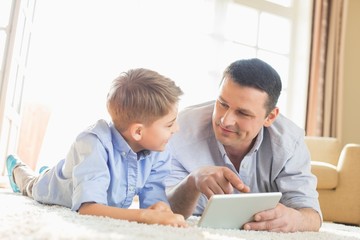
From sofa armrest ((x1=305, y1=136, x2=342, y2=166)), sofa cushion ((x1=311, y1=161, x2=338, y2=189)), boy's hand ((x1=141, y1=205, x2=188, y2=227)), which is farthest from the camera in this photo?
sofa armrest ((x1=305, y1=136, x2=342, y2=166))

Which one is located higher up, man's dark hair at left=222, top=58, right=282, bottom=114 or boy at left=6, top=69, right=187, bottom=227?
man's dark hair at left=222, top=58, right=282, bottom=114

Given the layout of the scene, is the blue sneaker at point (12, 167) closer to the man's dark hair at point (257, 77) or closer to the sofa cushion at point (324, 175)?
the man's dark hair at point (257, 77)

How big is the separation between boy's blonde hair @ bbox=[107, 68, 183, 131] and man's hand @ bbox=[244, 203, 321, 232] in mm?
411

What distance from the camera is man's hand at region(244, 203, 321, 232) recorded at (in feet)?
4.44

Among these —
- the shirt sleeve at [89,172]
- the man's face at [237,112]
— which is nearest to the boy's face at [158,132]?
the shirt sleeve at [89,172]

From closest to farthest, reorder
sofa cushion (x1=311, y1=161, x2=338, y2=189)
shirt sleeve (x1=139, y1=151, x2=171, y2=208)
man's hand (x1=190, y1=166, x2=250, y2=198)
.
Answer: man's hand (x1=190, y1=166, x2=250, y2=198) < shirt sleeve (x1=139, y1=151, x2=171, y2=208) < sofa cushion (x1=311, y1=161, x2=338, y2=189)

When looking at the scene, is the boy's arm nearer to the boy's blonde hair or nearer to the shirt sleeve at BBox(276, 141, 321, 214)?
the boy's blonde hair

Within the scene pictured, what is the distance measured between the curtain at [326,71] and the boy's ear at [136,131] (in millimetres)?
3494

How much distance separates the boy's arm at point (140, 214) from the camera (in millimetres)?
1118

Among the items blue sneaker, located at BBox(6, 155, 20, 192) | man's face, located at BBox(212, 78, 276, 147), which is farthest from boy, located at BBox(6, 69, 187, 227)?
blue sneaker, located at BBox(6, 155, 20, 192)

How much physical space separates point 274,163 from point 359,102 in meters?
3.51

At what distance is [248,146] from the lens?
1794mm

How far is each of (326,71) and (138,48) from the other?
2011mm

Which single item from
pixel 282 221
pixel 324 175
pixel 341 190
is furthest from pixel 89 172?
pixel 341 190
